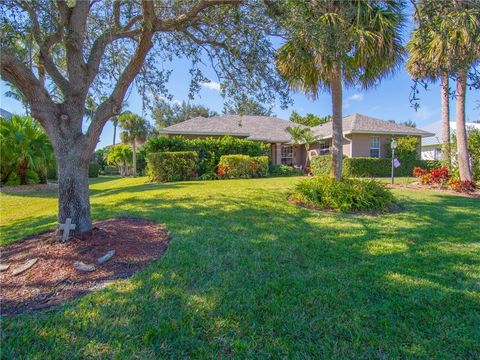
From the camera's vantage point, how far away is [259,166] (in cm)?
1694

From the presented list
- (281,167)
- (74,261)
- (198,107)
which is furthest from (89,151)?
(198,107)

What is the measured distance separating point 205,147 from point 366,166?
11154mm

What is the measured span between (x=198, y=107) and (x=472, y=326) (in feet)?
162

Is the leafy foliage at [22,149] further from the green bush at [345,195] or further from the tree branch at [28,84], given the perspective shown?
the green bush at [345,195]

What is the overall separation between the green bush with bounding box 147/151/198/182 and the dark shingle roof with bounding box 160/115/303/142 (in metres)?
5.60

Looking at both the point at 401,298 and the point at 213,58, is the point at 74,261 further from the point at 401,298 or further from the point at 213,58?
the point at 213,58

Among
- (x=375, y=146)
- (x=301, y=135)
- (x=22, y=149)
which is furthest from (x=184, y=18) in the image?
(x=375, y=146)

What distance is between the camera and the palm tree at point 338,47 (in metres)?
4.93

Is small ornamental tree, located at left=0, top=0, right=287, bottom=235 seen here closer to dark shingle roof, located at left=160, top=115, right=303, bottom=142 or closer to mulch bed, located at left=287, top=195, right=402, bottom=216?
mulch bed, located at left=287, top=195, right=402, bottom=216

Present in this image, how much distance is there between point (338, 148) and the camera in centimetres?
797

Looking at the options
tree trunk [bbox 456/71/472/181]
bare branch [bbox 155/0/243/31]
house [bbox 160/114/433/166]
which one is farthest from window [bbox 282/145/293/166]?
bare branch [bbox 155/0/243/31]

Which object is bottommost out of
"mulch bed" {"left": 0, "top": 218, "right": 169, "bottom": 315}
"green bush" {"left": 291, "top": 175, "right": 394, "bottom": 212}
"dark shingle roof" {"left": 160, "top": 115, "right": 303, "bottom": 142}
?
"mulch bed" {"left": 0, "top": 218, "right": 169, "bottom": 315}

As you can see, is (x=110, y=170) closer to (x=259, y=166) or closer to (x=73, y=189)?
(x=259, y=166)

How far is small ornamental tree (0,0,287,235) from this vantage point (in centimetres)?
404
